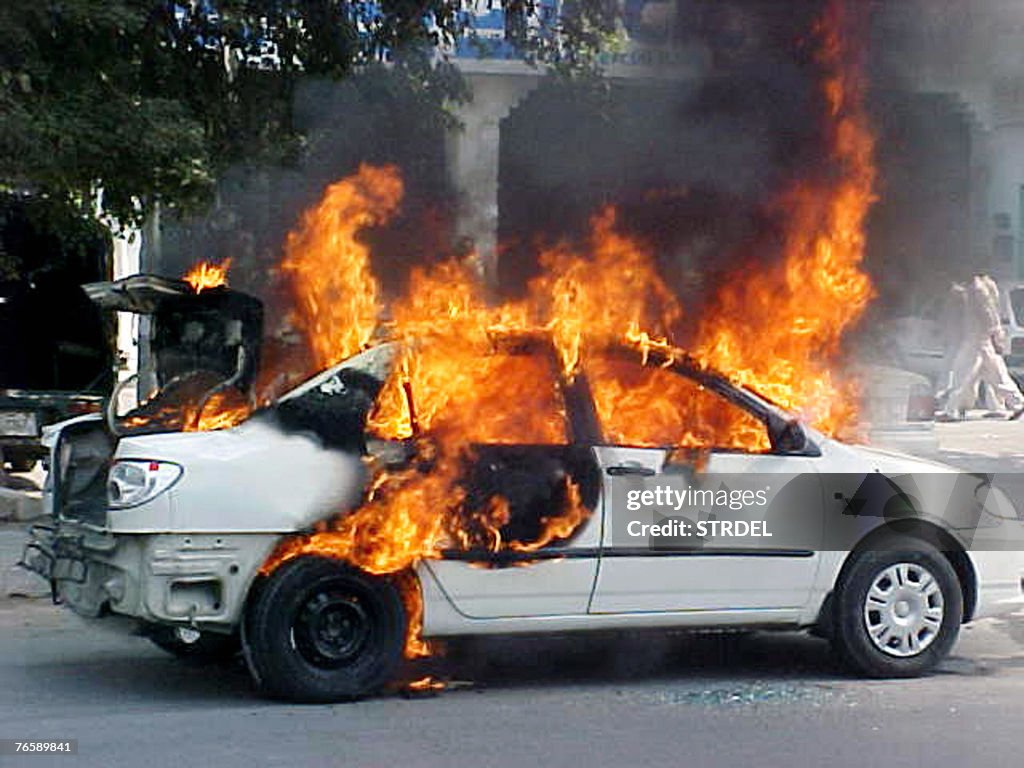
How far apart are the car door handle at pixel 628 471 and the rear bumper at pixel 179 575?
4.60 feet

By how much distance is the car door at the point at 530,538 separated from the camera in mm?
6438

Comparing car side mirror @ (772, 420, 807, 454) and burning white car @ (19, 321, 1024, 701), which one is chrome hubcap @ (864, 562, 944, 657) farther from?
car side mirror @ (772, 420, 807, 454)

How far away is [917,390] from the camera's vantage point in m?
14.9

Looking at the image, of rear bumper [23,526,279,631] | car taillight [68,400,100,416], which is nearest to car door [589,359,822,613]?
rear bumper [23,526,279,631]

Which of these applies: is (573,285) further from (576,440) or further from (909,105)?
(909,105)

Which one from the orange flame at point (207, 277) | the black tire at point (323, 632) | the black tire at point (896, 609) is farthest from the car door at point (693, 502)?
the orange flame at point (207, 277)

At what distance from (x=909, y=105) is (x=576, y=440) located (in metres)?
3.40

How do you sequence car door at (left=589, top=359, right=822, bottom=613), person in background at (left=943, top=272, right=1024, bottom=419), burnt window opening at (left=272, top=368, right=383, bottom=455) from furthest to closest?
1. person in background at (left=943, top=272, right=1024, bottom=419)
2. car door at (left=589, top=359, right=822, bottom=613)
3. burnt window opening at (left=272, top=368, right=383, bottom=455)

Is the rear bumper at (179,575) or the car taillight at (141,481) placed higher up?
the car taillight at (141,481)

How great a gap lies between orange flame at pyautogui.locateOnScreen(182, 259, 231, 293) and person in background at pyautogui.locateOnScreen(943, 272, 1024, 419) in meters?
9.40

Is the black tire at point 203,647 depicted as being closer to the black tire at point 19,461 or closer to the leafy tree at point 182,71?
the leafy tree at point 182,71

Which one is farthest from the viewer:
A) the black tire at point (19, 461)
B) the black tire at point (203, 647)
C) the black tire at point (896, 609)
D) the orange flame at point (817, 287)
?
the black tire at point (19, 461)

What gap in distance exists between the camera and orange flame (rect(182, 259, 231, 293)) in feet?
28.4

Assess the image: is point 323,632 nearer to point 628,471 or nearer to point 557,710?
point 557,710
